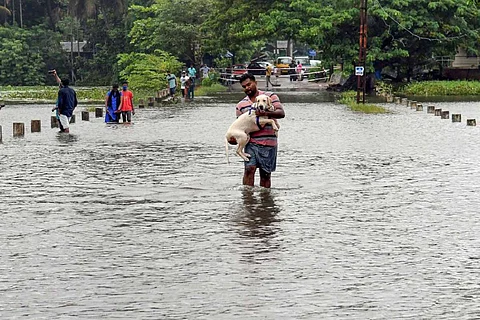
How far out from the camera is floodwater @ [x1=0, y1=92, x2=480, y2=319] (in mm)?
8102

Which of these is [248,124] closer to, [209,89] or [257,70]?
[209,89]

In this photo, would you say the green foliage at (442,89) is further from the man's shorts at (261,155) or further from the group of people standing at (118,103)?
the man's shorts at (261,155)

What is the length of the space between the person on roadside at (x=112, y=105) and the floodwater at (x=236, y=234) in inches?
325

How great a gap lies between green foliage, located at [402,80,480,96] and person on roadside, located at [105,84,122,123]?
2710 centimetres

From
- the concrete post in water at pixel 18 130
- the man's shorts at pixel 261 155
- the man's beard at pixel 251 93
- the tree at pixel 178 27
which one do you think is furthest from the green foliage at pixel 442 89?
the man's beard at pixel 251 93

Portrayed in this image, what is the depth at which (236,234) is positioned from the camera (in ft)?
36.9

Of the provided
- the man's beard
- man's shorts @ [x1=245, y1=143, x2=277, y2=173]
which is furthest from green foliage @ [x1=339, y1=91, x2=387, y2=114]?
the man's beard

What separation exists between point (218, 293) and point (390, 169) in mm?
9834

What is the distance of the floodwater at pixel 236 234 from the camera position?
8102mm

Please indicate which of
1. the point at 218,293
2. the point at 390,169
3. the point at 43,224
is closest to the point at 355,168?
the point at 390,169

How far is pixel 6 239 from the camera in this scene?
1098cm

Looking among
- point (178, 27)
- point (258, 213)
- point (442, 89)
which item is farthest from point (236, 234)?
point (178, 27)

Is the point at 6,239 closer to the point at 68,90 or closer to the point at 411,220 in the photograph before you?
the point at 411,220

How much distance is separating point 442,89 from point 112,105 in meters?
28.6
